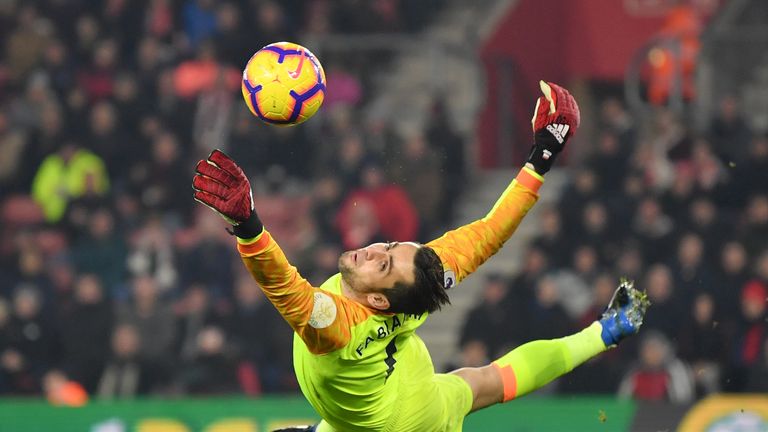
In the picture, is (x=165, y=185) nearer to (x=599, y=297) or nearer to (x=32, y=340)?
(x=32, y=340)

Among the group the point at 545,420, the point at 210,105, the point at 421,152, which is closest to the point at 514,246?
the point at 421,152

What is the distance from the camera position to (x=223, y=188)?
645 centimetres

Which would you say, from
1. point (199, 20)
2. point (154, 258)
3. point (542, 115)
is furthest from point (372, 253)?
point (199, 20)

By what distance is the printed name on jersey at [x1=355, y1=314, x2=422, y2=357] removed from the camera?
709cm

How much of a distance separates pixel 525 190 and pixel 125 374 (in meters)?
6.13

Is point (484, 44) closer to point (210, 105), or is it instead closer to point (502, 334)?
point (210, 105)

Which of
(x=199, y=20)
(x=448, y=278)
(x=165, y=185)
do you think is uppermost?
(x=199, y=20)

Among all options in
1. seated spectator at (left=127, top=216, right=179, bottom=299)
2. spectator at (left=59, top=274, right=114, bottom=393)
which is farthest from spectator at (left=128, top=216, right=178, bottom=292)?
spectator at (left=59, top=274, right=114, bottom=393)

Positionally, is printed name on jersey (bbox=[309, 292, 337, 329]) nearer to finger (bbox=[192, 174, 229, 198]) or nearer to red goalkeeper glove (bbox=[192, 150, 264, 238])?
red goalkeeper glove (bbox=[192, 150, 264, 238])

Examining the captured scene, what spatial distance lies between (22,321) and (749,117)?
6885 millimetres

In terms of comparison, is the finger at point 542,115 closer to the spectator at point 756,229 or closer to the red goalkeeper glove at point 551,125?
the red goalkeeper glove at point 551,125

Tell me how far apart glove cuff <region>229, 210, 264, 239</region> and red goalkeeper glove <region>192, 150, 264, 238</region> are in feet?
0.11

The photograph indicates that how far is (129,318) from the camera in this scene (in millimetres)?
13344

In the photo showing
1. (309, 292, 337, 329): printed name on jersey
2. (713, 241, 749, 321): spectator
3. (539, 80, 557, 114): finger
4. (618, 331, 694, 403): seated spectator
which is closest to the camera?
(309, 292, 337, 329): printed name on jersey
